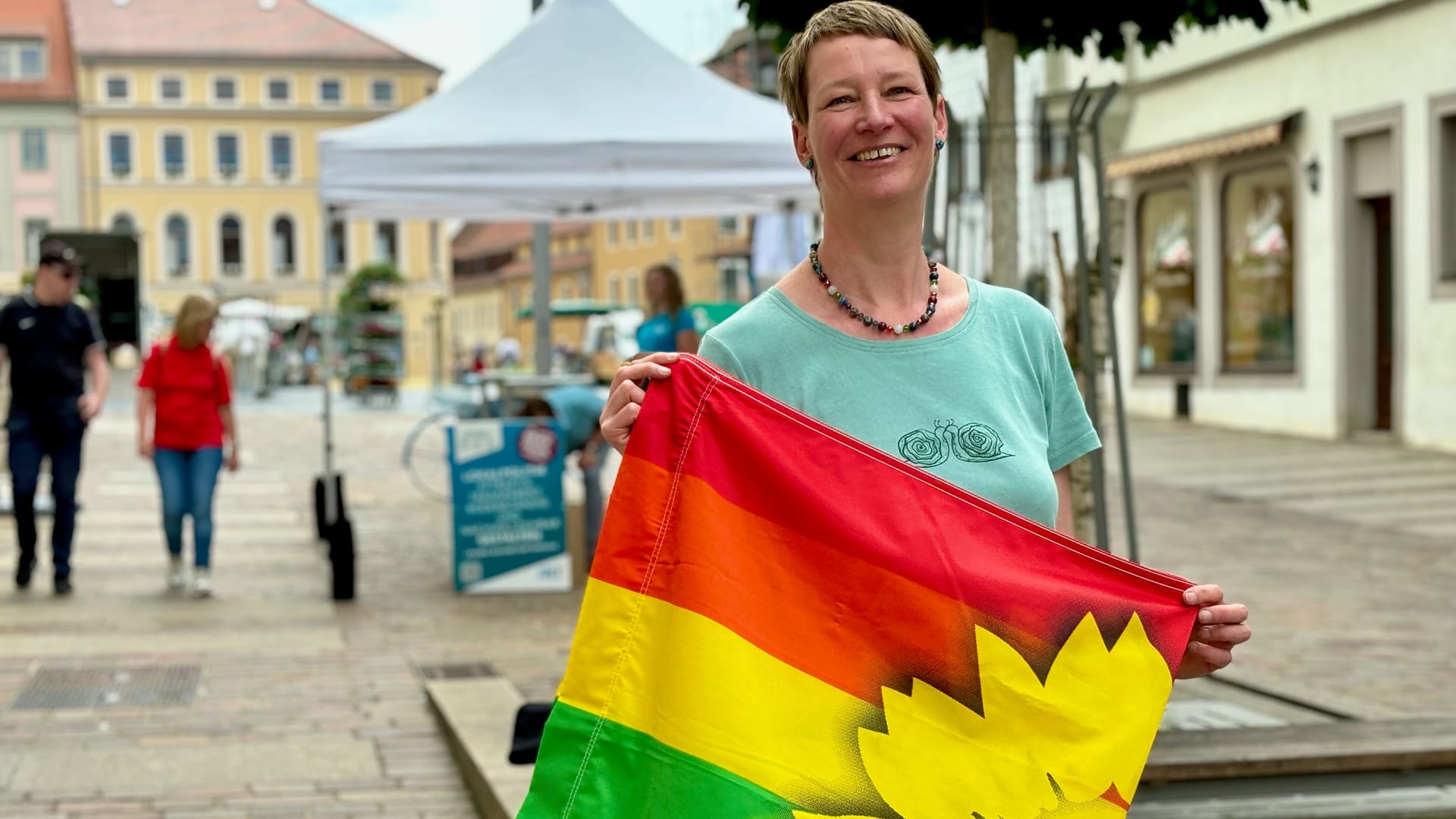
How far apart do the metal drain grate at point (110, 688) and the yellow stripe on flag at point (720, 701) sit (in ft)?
17.0

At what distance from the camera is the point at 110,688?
7.38 meters

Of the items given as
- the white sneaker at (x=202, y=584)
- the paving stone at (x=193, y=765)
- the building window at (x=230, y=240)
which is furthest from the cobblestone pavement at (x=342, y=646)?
the building window at (x=230, y=240)

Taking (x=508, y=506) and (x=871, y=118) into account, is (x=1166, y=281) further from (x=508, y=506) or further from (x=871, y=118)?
(x=871, y=118)

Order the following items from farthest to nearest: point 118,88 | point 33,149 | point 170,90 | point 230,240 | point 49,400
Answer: point 230,240 → point 170,90 → point 118,88 → point 33,149 → point 49,400

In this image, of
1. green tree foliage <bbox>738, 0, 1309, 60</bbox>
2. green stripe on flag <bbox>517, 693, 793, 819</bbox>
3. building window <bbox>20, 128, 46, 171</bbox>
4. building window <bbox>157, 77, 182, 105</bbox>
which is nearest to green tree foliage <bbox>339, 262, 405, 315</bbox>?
building window <bbox>20, 128, 46, 171</bbox>

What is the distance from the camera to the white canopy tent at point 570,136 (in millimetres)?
10070

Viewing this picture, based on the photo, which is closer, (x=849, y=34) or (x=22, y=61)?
(x=849, y=34)

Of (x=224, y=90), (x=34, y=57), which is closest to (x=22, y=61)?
(x=34, y=57)

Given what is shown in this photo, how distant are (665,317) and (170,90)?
85724 mm

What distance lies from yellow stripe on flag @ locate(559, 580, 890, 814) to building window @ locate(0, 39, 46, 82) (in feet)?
303

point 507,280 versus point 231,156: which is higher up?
point 231,156

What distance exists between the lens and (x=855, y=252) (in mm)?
2375

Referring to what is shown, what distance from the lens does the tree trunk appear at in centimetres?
573

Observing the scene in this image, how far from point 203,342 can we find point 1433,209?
45.2 ft
